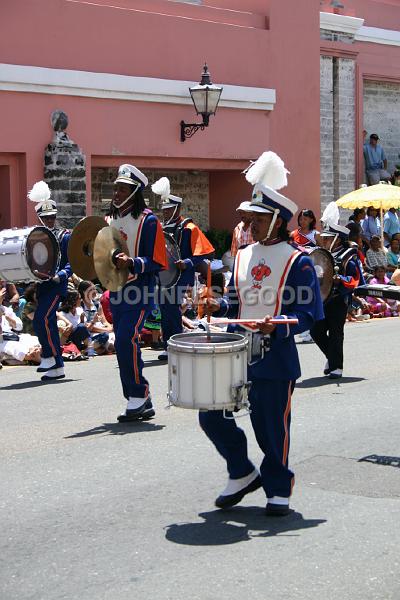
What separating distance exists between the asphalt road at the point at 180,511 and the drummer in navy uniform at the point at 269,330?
0.71ft

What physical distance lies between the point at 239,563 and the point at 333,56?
64.2 ft

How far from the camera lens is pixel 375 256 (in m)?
20.3

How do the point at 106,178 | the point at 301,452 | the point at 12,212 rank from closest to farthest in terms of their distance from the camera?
the point at 301,452 < the point at 12,212 < the point at 106,178

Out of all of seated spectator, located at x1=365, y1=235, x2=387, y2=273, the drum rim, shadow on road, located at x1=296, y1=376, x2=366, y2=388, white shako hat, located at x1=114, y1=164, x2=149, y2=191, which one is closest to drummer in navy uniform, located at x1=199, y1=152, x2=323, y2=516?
the drum rim

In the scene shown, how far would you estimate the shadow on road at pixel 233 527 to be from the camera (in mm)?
6043

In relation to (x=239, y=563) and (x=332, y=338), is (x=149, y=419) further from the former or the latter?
(x=239, y=563)

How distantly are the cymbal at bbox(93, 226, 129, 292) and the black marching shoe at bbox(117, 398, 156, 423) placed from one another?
3.27 ft

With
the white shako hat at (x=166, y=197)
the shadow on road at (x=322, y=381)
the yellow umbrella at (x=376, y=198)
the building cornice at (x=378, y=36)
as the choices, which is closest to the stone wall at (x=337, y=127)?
the building cornice at (x=378, y=36)

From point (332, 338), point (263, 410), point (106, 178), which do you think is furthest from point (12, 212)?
point (263, 410)

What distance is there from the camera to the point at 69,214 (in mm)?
17844

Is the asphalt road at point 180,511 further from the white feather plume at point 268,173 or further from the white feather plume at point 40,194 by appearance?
the white feather plume at point 40,194

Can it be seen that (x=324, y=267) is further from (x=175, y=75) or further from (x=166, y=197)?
(x=175, y=75)

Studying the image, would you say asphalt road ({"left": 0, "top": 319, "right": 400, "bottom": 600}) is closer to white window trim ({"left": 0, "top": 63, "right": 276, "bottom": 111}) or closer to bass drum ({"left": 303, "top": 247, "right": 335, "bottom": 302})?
bass drum ({"left": 303, "top": 247, "right": 335, "bottom": 302})

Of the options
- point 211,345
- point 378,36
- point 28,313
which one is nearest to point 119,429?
point 211,345
